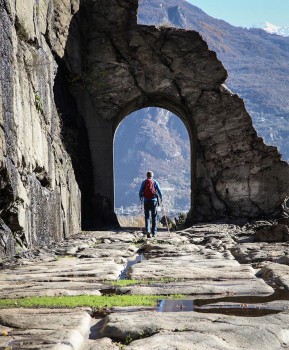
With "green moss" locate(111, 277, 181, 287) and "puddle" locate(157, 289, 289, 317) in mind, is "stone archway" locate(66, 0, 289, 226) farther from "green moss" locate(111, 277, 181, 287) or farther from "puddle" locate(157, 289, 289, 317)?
"puddle" locate(157, 289, 289, 317)

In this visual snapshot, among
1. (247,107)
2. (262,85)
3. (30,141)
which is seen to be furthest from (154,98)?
(262,85)

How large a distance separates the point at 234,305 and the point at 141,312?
977 millimetres

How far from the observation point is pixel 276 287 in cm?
683

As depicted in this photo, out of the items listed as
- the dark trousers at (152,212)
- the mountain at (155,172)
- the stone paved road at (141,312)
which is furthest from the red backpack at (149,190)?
the mountain at (155,172)

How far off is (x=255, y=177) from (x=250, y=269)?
54.4 ft

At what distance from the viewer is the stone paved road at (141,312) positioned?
4.12 m

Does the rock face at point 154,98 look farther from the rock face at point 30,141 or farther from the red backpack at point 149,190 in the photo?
the red backpack at point 149,190

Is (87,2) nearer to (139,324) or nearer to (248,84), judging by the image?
(139,324)

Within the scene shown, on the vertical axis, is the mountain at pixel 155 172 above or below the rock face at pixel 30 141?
above

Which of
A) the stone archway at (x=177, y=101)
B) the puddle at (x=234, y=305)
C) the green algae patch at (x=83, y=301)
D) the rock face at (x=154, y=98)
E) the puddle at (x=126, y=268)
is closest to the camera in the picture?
the puddle at (x=234, y=305)

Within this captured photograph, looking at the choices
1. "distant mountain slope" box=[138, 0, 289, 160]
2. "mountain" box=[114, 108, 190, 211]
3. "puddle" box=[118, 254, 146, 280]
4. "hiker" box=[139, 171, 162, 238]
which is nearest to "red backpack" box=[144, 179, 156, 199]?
"hiker" box=[139, 171, 162, 238]

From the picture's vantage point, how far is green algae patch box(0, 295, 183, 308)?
569 centimetres

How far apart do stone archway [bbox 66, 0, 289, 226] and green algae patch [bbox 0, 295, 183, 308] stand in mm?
18702

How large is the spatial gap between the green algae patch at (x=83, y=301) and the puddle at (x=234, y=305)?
0.19 metres
